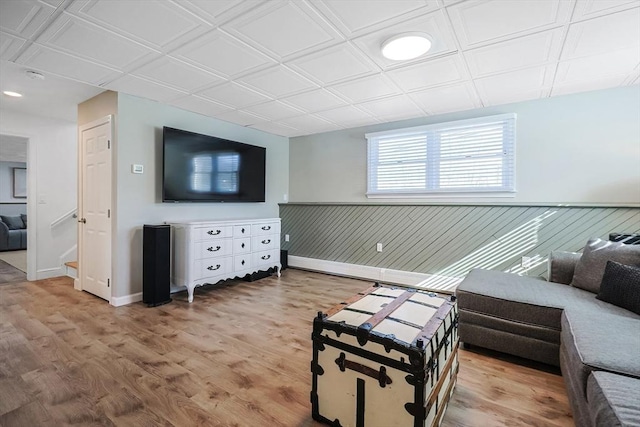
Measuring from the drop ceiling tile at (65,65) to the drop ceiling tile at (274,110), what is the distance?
56.5 inches

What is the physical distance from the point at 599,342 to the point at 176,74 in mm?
3558

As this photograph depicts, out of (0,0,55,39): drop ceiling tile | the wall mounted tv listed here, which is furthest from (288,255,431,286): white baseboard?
(0,0,55,39): drop ceiling tile

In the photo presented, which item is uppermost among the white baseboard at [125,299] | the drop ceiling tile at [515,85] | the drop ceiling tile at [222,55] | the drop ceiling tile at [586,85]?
the drop ceiling tile at [586,85]

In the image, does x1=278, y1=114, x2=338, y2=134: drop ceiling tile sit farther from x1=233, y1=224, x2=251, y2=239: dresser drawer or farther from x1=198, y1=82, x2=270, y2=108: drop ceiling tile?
x1=233, y1=224, x2=251, y2=239: dresser drawer

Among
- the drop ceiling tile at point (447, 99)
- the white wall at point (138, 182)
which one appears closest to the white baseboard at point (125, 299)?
the white wall at point (138, 182)

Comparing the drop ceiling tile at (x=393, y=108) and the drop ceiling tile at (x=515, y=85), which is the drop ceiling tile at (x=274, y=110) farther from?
the drop ceiling tile at (x=515, y=85)

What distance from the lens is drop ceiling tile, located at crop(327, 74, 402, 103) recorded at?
275cm

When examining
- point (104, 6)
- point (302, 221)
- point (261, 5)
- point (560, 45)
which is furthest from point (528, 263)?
point (104, 6)

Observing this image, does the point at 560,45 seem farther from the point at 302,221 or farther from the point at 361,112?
the point at 302,221

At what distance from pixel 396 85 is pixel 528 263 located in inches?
97.5

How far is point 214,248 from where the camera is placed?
360 centimetres

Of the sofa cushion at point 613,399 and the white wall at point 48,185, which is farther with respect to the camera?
the white wall at point 48,185

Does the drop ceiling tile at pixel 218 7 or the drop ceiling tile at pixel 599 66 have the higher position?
the drop ceiling tile at pixel 599 66

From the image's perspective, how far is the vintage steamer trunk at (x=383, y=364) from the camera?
1207 millimetres
